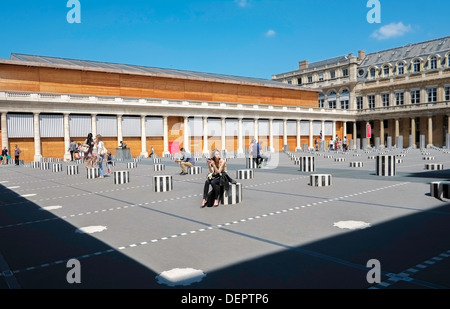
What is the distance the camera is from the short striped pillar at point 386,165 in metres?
17.2

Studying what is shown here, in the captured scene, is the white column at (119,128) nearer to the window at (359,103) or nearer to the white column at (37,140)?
the white column at (37,140)

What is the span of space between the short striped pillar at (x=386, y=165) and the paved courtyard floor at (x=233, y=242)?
461 centimetres

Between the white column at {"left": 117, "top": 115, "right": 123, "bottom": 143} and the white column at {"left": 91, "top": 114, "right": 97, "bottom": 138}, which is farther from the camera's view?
the white column at {"left": 117, "top": 115, "right": 123, "bottom": 143}

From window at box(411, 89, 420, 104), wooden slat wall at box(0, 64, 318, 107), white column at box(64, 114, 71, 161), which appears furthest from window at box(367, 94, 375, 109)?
white column at box(64, 114, 71, 161)

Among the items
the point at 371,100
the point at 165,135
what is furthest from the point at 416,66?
the point at 165,135

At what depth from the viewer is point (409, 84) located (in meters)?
66.9

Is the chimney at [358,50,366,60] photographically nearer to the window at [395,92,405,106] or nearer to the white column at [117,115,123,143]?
the window at [395,92,405,106]

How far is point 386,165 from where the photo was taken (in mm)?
17344

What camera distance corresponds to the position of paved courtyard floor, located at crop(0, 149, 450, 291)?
5.30 metres

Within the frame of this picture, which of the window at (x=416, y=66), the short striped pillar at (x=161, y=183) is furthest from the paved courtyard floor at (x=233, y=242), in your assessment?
the window at (x=416, y=66)

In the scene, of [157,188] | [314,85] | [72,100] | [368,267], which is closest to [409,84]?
[314,85]

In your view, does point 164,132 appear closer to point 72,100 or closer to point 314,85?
point 72,100

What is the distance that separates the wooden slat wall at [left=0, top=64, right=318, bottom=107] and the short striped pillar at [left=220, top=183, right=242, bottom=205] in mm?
36133
